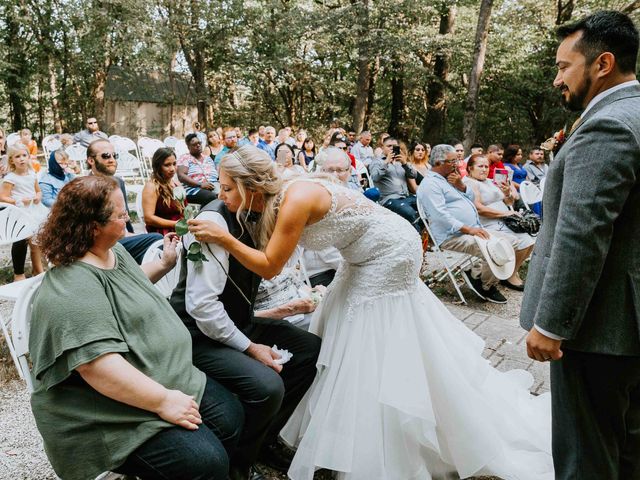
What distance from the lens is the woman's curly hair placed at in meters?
1.73

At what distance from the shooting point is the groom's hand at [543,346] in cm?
158

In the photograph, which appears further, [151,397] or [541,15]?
[541,15]

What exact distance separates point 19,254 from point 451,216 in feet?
14.2

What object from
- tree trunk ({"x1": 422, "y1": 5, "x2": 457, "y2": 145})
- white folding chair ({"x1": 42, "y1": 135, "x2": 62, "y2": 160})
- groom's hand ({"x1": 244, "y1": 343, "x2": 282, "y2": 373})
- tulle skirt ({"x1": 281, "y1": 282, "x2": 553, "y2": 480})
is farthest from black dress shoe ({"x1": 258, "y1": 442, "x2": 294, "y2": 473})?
tree trunk ({"x1": 422, "y1": 5, "x2": 457, "y2": 145})

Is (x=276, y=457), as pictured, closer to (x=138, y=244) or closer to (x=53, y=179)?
(x=138, y=244)

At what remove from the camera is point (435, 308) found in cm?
248

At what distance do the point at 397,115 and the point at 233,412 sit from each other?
65.3 ft

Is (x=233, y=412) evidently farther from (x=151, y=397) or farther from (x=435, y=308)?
(x=435, y=308)

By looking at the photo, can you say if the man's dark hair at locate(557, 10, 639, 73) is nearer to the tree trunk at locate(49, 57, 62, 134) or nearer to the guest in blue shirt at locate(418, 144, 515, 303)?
the guest in blue shirt at locate(418, 144, 515, 303)

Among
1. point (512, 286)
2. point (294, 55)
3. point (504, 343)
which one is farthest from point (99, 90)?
point (504, 343)

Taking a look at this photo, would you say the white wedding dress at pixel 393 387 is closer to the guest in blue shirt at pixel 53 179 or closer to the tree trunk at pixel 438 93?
the guest in blue shirt at pixel 53 179

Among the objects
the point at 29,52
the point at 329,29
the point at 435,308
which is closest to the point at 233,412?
the point at 435,308

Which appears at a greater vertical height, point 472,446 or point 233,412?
point 233,412

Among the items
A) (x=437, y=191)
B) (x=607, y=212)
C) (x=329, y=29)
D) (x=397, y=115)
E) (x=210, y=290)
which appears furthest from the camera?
(x=397, y=115)
